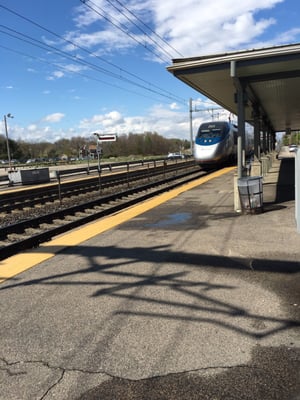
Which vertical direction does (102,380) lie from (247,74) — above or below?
below

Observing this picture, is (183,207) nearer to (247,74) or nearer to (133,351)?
(247,74)

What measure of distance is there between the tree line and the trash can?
102m

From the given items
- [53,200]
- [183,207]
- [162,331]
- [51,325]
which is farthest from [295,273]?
[53,200]

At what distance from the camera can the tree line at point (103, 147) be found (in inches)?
4636

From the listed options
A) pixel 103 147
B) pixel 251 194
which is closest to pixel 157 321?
pixel 251 194

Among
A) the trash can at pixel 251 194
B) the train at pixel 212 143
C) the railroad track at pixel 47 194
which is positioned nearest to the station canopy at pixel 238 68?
the trash can at pixel 251 194

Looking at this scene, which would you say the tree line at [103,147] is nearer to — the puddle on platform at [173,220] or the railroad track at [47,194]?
the railroad track at [47,194]

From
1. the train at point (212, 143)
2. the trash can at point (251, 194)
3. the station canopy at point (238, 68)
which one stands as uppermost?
the station canopy at point (238, 68)

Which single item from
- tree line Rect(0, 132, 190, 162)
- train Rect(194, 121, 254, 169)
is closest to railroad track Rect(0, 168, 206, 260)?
train Rect(194, 121, 254, 169)

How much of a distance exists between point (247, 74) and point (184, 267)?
290 inches

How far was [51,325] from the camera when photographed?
419cm

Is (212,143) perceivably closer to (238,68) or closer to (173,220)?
(238,68)

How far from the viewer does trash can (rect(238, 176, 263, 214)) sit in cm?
990

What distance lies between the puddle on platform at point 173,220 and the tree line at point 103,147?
101m
